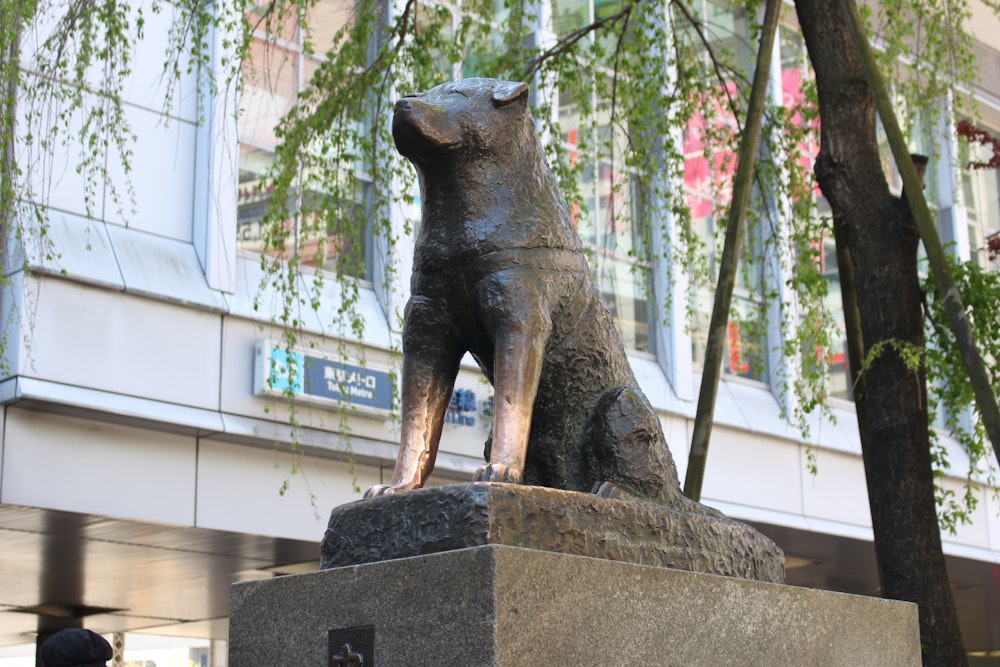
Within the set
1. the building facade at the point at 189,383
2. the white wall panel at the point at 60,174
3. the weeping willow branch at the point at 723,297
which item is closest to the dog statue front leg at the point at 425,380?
the weeping willow branch at the point at 723,297

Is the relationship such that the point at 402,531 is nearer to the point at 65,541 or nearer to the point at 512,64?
the point at 512,64

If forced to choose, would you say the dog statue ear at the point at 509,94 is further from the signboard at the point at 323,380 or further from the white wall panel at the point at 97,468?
the white wall panel at the point at 97,468

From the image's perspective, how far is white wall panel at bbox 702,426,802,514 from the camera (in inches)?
591

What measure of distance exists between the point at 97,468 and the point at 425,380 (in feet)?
23.5

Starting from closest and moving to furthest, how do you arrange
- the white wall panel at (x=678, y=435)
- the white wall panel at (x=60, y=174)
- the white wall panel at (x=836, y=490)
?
the white wall panel at (x=60, y=174) → the white wall panel at (x=678, y=435) → the white wall panel at (x=836, y=490)

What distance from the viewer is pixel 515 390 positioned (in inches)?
151

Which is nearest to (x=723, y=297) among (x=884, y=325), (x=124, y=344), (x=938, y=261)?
(x=938, y=261)

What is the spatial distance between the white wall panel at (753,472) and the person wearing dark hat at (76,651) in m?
10.6

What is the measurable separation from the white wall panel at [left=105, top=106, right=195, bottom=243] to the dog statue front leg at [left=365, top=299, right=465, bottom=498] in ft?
24.0

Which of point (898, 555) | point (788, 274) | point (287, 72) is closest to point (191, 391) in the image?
point (287, 72)

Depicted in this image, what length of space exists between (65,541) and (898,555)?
729cm

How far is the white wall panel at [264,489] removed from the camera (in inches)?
448

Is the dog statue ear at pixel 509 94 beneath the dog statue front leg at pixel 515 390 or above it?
above

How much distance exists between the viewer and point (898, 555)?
25.1 ft
